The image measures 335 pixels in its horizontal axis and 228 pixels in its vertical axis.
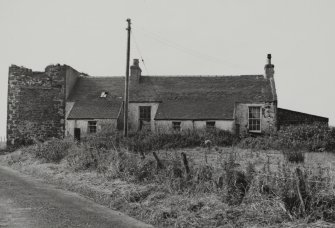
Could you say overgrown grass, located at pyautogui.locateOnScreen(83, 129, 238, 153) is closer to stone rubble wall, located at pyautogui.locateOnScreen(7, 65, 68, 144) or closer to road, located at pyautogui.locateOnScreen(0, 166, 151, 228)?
stone rubble wall, located at pyautogui.locateOnScreen(7, 65, 68, 144)

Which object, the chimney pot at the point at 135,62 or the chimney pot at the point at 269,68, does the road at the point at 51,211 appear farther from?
the chimney pot at the point at 269,68

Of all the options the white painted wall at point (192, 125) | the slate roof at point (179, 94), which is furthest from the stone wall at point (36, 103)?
the white painted wall at point (192, 125)

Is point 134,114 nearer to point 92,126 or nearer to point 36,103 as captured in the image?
point 92,126

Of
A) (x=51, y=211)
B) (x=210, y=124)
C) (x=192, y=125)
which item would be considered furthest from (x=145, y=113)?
(x=51, y=211)

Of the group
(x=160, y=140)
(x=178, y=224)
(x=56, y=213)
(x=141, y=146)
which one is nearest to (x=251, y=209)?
(x=178, y=224)

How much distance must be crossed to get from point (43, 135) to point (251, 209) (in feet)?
80.6

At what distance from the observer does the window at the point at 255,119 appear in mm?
27891

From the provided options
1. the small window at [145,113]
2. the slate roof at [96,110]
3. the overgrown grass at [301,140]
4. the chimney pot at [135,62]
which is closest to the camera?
the overgrown grass at [301,140]

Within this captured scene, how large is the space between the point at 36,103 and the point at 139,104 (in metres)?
8.37

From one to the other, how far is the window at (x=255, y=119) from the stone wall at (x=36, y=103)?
1485cm

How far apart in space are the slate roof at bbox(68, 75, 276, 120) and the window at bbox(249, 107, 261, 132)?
0.83 metres

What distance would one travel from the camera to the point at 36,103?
3012cm

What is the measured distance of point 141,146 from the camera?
20.5 m

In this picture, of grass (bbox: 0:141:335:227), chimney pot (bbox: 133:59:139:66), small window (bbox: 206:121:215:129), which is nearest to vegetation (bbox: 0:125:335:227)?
grass (bbox: 0:141:335:227)
